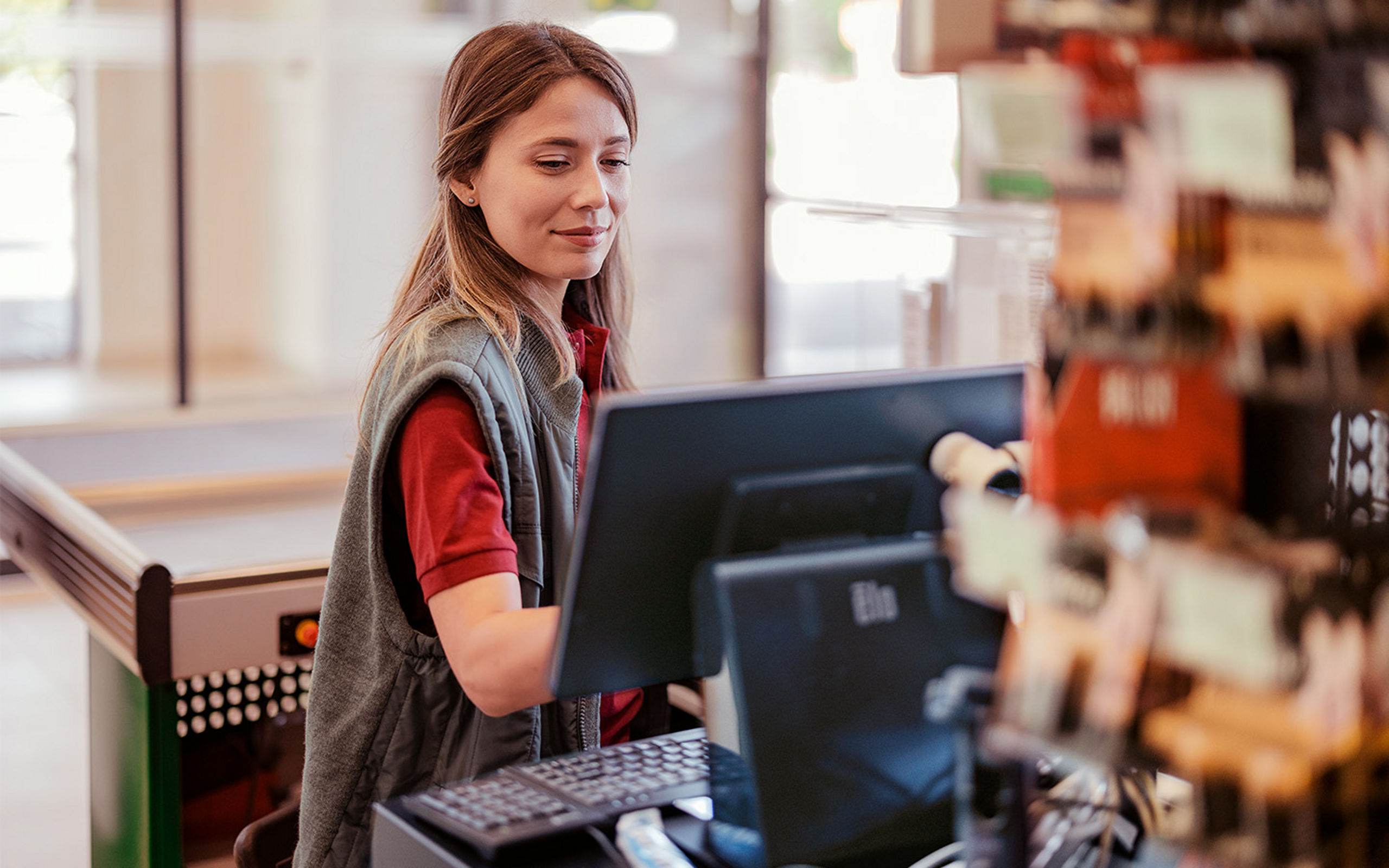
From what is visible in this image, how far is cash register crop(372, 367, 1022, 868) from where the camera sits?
0.98m

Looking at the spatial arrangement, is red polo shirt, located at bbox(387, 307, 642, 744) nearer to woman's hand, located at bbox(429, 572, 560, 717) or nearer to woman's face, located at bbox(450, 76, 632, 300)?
woman's hand, located at bbox(429, 572, 560, 717)

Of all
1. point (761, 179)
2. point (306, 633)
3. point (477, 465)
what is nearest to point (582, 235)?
point (477, 465)

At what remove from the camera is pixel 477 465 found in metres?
1.31

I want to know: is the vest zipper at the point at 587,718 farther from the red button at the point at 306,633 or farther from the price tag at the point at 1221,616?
the price tag at the point at 1221,616

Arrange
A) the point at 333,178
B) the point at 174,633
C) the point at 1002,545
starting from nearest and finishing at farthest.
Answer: the point at 1002,545
the point at 174,633
the point at 333,178

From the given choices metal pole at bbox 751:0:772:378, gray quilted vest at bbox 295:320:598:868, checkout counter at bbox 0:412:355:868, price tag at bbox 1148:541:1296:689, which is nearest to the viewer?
price tag at bbox 1148:541:1296:689

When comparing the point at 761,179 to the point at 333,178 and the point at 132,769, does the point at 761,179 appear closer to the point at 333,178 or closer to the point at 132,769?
the point at 333,178

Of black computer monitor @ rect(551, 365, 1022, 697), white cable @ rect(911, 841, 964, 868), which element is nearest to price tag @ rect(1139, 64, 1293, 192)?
black computer monitor @ rect(551, 365, 1022, 697)

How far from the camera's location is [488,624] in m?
1.22

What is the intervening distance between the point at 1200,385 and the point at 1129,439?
4 cm

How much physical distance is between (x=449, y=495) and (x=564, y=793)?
289 millimetres

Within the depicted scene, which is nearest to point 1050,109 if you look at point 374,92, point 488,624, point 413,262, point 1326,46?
point 1326,46

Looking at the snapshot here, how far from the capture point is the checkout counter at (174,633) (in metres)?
1.82

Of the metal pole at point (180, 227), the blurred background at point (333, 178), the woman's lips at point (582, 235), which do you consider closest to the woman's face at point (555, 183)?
the woman's lips at point (582, 235)
